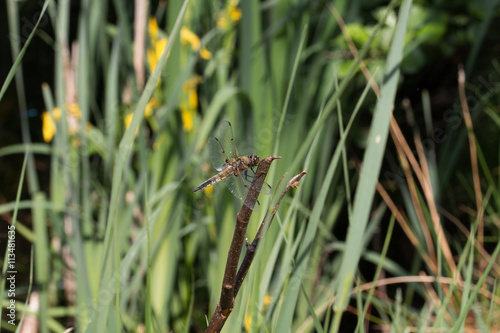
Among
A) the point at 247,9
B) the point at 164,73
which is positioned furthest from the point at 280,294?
the point at 164,73

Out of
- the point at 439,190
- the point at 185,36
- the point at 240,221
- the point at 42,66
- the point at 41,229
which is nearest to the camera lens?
the point at 240,221

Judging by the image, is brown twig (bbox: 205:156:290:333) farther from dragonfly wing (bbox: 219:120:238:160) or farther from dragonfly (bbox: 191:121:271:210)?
dragonfly wing (bbox: 219:120:238:160)

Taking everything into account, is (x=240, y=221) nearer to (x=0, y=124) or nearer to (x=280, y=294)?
(x=280, y=294)

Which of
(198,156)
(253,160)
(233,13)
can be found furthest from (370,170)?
(233,13)

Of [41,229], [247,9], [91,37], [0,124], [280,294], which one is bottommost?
[280,294]

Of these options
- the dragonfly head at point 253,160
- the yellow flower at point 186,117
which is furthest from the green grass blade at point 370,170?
the yellow flower at point 186,117

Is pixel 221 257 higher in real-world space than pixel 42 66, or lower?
lower
